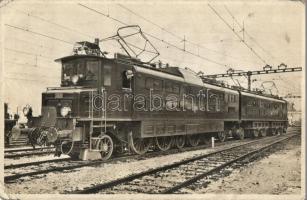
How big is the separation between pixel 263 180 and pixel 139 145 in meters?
3.94

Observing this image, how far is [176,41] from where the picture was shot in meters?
9.20

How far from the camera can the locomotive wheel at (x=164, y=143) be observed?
11.2 metres

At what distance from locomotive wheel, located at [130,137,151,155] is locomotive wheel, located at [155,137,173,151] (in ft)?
1.45

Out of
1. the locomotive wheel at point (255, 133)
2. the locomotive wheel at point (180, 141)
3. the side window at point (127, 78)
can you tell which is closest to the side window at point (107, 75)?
the side window at point (127, 78)

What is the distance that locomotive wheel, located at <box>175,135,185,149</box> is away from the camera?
12.1m

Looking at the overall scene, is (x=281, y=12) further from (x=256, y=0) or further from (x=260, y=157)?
(x=260, y=157)

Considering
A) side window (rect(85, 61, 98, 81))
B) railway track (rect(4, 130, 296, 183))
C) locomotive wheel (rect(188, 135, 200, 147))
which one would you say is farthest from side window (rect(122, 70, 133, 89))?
locomotive wheel (rect(188, 135, 200, 147))

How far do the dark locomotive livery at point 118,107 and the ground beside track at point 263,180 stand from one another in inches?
116

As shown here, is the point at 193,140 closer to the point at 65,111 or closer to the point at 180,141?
the point at 180,141

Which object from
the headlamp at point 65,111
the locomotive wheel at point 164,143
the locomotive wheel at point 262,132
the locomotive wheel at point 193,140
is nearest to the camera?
the headlamp at point 65,111

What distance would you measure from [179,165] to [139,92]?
229cm

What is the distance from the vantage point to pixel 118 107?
29.8ft

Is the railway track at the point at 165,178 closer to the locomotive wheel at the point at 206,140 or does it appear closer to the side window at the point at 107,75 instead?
the side window at the point at 107,75

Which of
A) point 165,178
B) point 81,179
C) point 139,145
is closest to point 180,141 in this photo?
point 139,145
